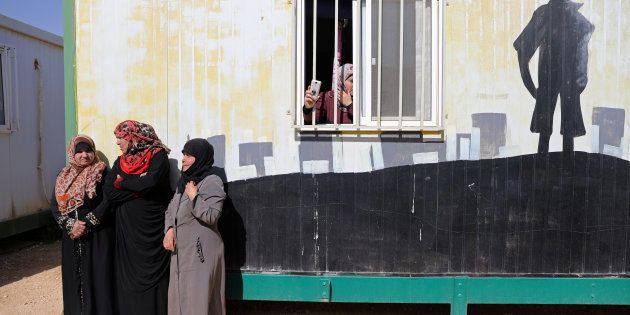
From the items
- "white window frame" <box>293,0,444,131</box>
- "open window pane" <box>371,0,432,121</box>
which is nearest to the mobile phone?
"white window frame" <box>293,0,444,131</box>

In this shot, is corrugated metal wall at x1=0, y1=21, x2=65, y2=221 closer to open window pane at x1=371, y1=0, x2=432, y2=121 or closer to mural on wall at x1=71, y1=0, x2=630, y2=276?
mural on wall at x1=71, y1=0, x2=630, y2=276

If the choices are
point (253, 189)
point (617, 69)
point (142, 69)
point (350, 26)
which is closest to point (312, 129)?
point (253, 189)

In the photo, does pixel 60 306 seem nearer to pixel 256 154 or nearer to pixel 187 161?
pixel 187 161

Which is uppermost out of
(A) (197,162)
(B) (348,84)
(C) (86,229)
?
(B) (348,84)

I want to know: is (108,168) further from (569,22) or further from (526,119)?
(569,22)

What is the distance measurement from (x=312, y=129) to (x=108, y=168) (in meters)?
1.49

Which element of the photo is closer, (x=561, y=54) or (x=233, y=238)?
(x=561, y=54)

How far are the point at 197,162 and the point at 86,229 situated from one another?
0.93 m

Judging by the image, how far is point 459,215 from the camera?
342 centimetres

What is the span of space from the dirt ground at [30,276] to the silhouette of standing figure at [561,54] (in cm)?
417

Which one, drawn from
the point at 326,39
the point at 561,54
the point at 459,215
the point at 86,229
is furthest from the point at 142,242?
the point at 561,54

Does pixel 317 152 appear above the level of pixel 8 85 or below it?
below

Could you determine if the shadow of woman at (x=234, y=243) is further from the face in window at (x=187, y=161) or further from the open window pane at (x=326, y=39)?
the open window pane at (x=326, y=39)

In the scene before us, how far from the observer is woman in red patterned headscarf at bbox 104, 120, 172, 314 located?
3.28m
